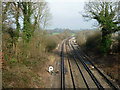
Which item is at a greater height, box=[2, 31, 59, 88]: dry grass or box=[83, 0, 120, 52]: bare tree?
box=[83, 0, 120, 52]: bare tree

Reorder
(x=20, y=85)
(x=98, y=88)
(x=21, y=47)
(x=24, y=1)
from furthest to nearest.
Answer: (x=24, y=1) < (x=21, y=47) < (x=98, y=88) < (x=20, y=85)

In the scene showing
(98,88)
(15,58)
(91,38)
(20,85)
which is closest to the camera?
(20,85)

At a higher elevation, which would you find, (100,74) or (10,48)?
(10,48)

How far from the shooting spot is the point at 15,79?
1044 cm

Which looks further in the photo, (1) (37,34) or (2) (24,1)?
(1) (37,34)

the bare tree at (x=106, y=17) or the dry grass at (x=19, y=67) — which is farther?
the bare tree at (x=106, y=17)

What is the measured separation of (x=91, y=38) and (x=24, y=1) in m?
18.0

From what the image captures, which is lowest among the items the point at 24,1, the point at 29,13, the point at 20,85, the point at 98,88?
the point at 98,88

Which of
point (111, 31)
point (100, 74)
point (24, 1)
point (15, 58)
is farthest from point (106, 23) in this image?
point (15, 58)

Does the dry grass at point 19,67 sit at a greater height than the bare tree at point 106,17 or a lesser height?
lesser

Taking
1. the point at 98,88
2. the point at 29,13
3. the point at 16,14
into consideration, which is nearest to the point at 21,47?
the point at 16,14

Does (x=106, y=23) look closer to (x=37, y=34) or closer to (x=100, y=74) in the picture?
(x=100, y=74)

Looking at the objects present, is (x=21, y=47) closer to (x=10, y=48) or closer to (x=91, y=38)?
(x=10, y=48)

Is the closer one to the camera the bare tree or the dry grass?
the dry grass
